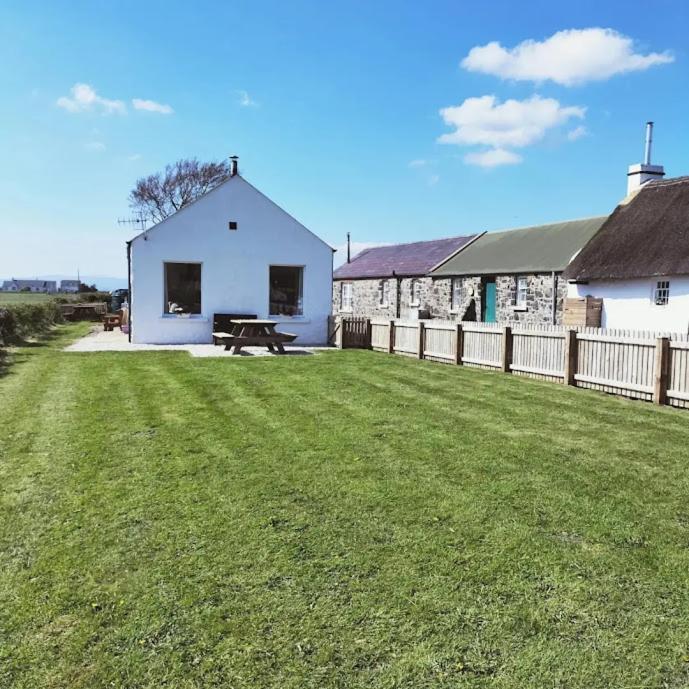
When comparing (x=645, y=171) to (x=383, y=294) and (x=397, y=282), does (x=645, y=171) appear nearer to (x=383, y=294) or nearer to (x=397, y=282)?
(x=397, y=282)

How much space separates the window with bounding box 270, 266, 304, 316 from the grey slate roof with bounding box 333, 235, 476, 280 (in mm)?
11980

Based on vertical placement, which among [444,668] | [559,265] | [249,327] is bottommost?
[444,668]

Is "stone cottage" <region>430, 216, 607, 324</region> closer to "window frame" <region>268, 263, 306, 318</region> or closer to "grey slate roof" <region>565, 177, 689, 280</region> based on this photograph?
"grey slate roof" <region>565, 177, 689, 280</region>

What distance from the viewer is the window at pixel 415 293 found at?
33.1 metres

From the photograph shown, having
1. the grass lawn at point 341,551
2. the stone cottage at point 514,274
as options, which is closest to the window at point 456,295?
the stone cottage at point 514,274

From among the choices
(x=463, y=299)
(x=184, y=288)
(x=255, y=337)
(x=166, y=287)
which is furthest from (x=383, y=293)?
(x=255, y=337)

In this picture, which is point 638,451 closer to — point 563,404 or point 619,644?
point 563,404

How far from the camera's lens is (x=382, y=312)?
36.0 meters

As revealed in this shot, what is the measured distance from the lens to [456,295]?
99.7 feet

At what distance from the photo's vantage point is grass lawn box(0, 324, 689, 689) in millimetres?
3129

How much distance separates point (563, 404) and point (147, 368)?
29.1 ft

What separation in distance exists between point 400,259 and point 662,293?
58.1 ft

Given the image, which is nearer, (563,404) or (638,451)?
(638,451)

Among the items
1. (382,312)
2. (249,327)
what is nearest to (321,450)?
(249,327)
